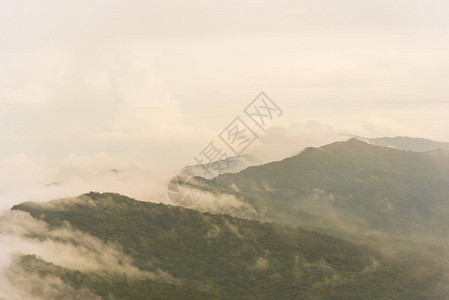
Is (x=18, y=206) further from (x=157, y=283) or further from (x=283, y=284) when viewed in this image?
(x=283, y=284)

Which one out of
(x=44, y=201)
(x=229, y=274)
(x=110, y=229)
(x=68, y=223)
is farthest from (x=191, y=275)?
(x=44, y=201)

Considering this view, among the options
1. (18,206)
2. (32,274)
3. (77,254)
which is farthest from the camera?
(18,206)

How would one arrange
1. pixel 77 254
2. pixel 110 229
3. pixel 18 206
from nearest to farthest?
pixel 77 254, pixel 18 206, pixel 110 229

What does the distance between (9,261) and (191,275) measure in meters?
65.0

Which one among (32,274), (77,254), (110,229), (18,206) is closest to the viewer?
(32,274)

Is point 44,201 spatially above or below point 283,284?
above

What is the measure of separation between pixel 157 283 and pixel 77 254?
26.7m

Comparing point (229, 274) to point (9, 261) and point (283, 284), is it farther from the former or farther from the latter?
point (9, 261)

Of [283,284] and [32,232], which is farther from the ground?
[32,232]

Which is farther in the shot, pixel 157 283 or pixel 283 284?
pixel 283 284

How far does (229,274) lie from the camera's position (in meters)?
197

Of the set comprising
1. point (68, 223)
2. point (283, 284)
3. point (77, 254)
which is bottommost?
point (283, 284)

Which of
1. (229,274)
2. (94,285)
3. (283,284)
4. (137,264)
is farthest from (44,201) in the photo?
(283,284)

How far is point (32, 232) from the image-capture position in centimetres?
17338
